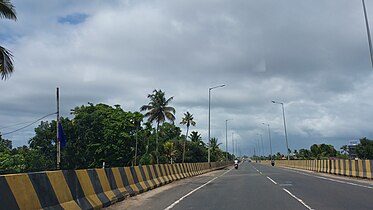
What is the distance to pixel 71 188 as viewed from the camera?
36.2 ft

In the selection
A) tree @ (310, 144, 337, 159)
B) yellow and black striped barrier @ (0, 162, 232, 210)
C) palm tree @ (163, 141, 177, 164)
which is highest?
tree @ (310, 144, 337, 159)

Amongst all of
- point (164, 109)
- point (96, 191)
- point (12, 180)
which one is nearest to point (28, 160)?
point (164, 109)

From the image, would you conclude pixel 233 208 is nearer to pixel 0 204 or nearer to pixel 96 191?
pixel 96 191

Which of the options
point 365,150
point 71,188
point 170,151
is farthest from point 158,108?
point 71,188

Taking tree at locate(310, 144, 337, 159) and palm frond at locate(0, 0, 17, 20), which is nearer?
palm frond at locate(0, 0, 17, 20)

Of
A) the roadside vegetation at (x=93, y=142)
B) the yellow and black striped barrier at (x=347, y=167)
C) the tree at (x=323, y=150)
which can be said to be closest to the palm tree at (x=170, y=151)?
the roadside vegetation at (x=93, y=142)

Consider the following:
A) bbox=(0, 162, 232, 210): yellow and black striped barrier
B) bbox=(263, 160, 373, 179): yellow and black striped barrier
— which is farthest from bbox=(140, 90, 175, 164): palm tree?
bbox=(0, 162, 232, 210): yellow and black striped barrier

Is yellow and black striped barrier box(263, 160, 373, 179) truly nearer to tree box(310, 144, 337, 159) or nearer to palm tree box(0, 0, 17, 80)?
palm tree box(0, 0, 17, 80)

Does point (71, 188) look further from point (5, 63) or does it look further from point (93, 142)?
point (93, 142)

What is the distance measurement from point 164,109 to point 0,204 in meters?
65.7

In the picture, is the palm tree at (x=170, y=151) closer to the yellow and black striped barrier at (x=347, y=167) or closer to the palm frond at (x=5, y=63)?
the yellow and black striped barrier at (x=347, y=167)

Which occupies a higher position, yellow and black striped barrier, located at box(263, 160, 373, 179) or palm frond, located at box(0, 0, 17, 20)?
palm frond, located at box(0, 0, 17, 20)

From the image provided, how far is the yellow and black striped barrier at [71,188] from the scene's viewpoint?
8.33 m

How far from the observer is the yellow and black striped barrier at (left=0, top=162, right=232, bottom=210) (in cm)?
833
